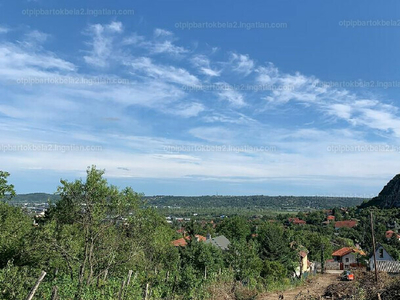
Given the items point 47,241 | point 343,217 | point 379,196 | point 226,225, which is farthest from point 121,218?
point 379,196

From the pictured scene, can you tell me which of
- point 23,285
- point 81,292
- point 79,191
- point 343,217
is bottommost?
point 343,217

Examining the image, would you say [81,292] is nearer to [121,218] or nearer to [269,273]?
[121,218]

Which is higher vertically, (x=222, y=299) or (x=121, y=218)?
(x=121, y=218)

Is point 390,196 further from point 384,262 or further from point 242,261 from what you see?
point 242,261

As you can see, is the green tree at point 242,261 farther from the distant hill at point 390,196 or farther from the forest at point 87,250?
the distant hill at point 390,196

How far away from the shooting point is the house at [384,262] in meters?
42.5

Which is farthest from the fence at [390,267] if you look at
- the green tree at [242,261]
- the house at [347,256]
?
the house at [347,256]

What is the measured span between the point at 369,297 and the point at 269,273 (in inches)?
717

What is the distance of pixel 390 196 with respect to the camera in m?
153

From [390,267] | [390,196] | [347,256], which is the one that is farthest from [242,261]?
[390,196]

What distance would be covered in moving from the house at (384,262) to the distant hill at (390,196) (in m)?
101

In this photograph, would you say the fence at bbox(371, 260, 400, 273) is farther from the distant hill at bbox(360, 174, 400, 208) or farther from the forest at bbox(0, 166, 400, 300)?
the distant hill at bbox(360, 174, 400, 208)

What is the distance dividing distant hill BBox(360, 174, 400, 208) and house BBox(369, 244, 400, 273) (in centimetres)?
10055

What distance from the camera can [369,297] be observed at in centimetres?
1698
